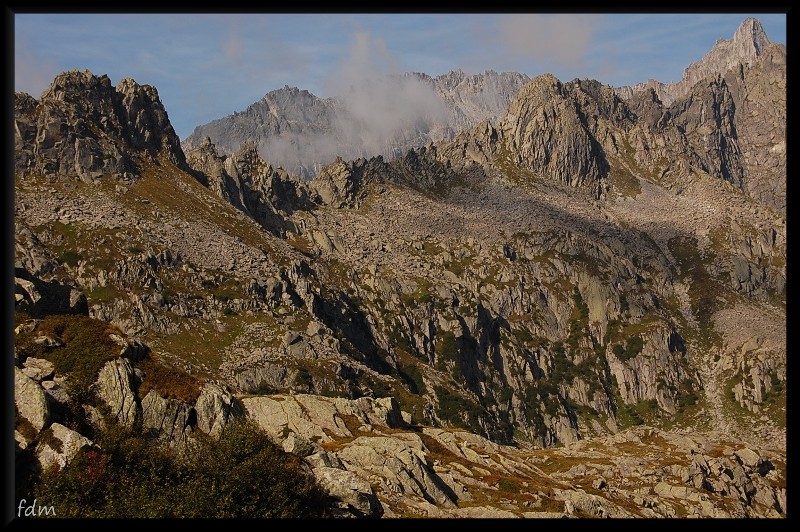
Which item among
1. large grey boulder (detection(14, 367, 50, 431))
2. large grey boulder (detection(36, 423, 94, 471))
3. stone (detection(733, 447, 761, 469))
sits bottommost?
stone (detection(733, 447, 761, 469))

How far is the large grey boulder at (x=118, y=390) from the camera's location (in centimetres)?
5312

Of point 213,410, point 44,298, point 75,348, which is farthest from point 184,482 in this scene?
point 44,298

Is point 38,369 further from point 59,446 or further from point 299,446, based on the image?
point 299,446

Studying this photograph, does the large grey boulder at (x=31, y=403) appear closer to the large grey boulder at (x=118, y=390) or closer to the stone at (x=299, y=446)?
the large grey boulder at (x=118, y=390)

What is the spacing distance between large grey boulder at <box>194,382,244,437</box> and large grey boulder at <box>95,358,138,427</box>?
6105 mm

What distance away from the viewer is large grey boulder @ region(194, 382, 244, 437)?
2322 inches

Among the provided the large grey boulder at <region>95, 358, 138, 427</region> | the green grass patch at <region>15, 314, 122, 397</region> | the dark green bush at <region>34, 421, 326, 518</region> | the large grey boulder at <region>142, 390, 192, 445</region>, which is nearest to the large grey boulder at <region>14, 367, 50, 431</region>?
the dark green bush at <region>34, 421, 326, 518</region>

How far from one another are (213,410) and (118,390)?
29.4 ft

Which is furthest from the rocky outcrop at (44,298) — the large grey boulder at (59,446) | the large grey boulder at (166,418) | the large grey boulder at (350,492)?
the large grey boulder at (350,492)

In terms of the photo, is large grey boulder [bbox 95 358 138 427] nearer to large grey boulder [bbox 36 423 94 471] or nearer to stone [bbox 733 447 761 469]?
large grey boulder [bbox 36 423 94 471]

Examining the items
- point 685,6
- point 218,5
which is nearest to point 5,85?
point 218,5

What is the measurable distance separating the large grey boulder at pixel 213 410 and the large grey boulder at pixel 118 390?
6105mm
